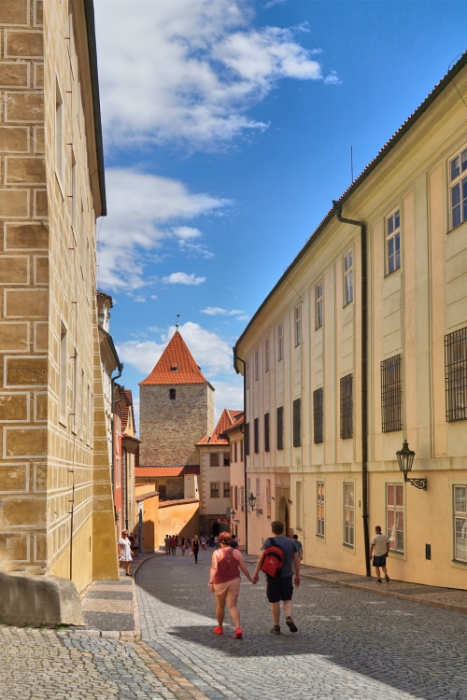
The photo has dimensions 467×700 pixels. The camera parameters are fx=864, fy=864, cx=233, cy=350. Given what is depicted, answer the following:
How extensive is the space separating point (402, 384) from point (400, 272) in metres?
2.53

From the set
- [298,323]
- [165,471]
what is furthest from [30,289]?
[165,471]

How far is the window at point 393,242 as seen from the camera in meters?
19.8

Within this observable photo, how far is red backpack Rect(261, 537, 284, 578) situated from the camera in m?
11.2

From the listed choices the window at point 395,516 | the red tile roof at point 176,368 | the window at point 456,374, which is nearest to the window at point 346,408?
the window at point 395,516

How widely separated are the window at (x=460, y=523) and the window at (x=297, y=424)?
14.3 m

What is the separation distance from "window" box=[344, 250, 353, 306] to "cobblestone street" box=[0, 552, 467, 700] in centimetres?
1165

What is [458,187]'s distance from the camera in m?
16.5

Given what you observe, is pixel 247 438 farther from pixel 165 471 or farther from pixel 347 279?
pixel 165 471

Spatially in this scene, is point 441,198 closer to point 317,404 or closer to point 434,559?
point 434,559

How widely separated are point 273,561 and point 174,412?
84.1 metres

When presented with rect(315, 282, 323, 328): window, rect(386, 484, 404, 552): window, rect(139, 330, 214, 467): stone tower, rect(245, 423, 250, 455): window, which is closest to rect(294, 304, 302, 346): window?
rect(315, 282, 323, 328): window

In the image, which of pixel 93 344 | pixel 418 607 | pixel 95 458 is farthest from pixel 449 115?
pixel 95 458

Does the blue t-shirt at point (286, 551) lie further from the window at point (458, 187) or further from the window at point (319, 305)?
the window at point (319, 305)

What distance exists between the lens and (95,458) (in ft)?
72.9
